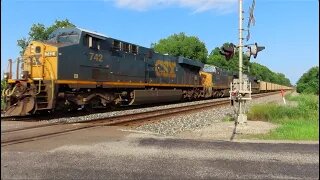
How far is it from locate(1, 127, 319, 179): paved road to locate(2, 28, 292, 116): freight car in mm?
6460

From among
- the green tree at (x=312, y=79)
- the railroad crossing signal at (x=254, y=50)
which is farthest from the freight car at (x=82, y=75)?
the green tree at (x=312, y=79)

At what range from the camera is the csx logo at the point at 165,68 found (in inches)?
1025

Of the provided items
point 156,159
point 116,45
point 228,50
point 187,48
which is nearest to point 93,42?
point 116,45

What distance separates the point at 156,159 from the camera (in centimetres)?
740

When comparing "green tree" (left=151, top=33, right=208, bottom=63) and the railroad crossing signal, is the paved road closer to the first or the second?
the railroad crossing signal

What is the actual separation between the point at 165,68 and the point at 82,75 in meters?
10.4

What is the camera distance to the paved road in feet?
20.5

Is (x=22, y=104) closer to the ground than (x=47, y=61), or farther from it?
closer to the ground

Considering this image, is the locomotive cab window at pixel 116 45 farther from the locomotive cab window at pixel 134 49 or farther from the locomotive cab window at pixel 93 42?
the locomotive cab window at pixel 134 49

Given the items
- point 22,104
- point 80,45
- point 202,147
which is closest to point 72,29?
point 80,45

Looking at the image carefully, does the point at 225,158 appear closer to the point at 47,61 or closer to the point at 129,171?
the point at 129,171

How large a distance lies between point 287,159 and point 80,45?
12.0 m

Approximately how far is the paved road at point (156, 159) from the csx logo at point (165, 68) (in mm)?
16220

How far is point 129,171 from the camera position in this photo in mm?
6402
